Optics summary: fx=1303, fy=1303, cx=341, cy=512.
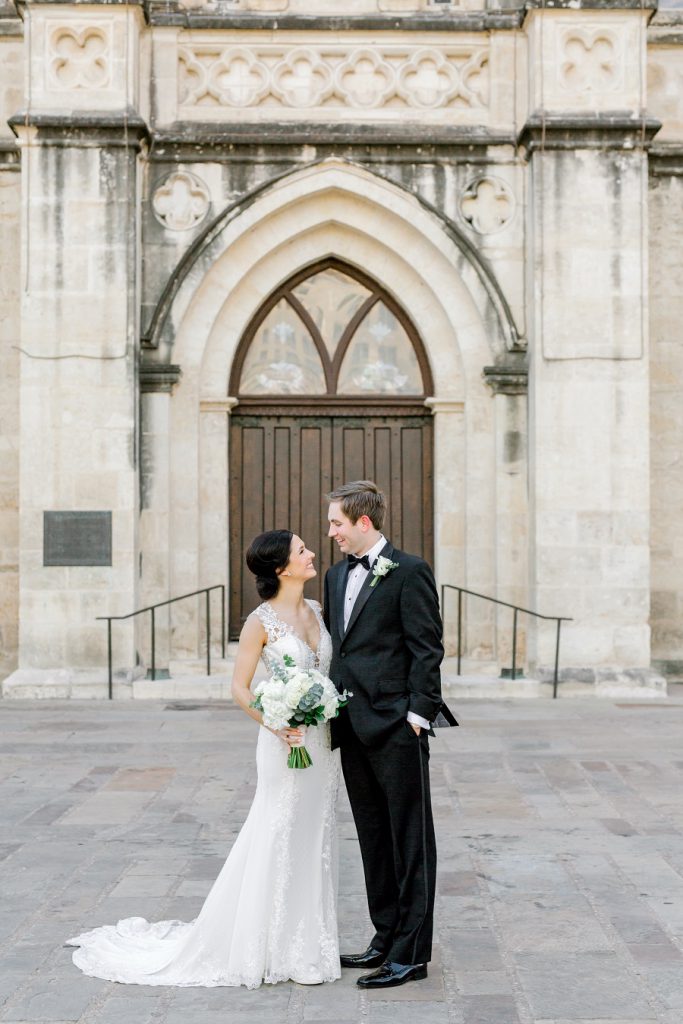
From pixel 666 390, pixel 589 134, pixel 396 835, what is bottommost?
pixel 396 835

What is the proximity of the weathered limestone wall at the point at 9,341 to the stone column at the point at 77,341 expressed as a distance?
1.11 meters

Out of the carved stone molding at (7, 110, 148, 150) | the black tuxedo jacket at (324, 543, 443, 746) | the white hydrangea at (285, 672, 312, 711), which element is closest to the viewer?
the white hydrangea at (285, 672, 312, 711)

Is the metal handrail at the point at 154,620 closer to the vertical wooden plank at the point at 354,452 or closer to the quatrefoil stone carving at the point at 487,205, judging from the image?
the vertical wooden plank at the point at 354,452

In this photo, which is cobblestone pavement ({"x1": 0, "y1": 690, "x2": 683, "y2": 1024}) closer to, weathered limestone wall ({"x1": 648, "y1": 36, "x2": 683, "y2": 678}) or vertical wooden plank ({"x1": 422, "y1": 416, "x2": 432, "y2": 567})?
weathered limestone wall ({"x1": 648, "y1": 36, "x2": 683, "y2": 678})

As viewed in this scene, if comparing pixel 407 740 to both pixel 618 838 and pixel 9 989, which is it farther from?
pixel 618 838

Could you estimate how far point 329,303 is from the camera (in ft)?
45.5

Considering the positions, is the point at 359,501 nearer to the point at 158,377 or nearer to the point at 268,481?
the point at 158,377

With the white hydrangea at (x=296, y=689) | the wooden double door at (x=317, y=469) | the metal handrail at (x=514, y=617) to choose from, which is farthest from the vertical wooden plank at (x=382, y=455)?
the white hydrangea at (x=296, y=689)

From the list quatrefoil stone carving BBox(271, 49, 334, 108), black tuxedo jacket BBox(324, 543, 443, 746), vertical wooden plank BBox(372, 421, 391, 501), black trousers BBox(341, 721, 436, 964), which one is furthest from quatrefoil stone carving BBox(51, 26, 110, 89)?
black trousers BBox(341, 721, 436, 964)

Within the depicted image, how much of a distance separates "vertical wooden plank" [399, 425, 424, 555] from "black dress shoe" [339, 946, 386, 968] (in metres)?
8.98

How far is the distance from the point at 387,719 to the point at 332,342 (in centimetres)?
952

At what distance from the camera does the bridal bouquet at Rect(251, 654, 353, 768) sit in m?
4.61

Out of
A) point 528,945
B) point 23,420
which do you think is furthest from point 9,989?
point 23,420

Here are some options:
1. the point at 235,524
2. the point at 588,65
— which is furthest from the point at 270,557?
the point at 588,65
